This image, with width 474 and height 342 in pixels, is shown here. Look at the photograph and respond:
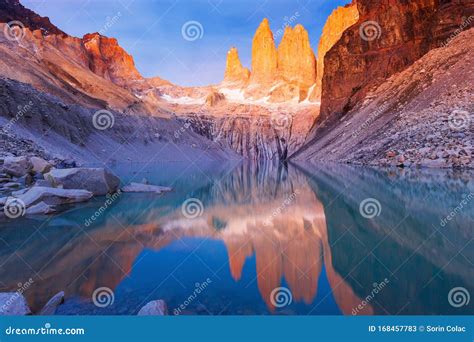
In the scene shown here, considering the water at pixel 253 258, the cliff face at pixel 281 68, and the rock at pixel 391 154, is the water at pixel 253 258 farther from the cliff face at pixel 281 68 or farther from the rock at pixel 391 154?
the cliff face at pixel 281 68

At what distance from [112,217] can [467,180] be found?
17454 mm

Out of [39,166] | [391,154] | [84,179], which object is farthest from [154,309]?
Answer: [391,154]

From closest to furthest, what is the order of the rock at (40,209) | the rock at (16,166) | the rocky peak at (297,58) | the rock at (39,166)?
1. the rock at (40,209)
2. the rock at (16,166)
3. the rock at (39,166)
4. the rocky peak at (297,58)

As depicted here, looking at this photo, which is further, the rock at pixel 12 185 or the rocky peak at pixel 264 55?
the rocky peak at pixel 264 55

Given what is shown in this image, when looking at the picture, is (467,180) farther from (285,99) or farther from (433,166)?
(285,99)

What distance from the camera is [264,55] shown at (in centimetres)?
15600

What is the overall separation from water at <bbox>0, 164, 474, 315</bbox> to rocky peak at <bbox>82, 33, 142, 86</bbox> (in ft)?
466

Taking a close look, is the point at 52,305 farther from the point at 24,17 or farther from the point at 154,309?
the point at 24,17

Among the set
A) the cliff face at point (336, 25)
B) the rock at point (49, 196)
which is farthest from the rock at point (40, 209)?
the cliff face at point (336, 25)

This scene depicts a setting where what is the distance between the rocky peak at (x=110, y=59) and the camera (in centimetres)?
14150

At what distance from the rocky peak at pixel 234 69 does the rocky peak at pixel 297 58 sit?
23838 millimetres

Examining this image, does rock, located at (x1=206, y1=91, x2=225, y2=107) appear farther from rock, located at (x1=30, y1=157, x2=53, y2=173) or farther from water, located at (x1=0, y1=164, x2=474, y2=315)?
water, located at (x1=0, y1=164, x2=474, y2=315)
